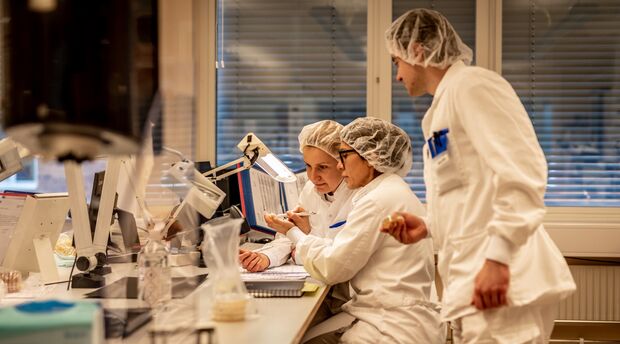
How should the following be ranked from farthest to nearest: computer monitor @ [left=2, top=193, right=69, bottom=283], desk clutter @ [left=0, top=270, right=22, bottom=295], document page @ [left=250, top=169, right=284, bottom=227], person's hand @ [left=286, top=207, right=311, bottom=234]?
document page @ [left=250, top=169, right=284, bottom=227] → person's hand @ [left=286, top=207, right=311, bottom=234] → computer monitor @ [left=2, top=193, right=69, bottom=283] → desk clutter @ [left=0, top=270, right=22, bottom=295]

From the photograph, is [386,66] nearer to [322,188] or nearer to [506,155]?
[322,188]

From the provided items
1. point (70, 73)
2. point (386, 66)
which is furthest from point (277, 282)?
point (386, 66)

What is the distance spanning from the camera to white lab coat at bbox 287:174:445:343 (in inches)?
82.0

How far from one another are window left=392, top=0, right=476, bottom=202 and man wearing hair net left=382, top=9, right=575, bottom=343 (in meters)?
2.43

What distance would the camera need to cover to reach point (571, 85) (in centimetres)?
402

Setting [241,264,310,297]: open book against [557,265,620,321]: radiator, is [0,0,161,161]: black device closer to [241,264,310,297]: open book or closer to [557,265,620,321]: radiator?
[241,264,310,297]: open book

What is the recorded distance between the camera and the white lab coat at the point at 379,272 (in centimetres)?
208

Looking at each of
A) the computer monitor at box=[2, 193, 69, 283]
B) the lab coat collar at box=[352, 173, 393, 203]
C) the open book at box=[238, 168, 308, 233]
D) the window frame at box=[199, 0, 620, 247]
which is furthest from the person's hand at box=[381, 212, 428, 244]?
the window frame at box=[199, 0, 620, 247]

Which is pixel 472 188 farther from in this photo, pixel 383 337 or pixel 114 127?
pixel 114 127

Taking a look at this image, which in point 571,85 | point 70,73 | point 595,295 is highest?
point 571,85

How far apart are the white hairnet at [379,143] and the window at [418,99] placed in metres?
1.81

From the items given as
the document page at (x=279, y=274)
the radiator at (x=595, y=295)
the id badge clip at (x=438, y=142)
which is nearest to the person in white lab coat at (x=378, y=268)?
the document page at (x=279, y=274)

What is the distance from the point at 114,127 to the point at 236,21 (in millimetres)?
3649

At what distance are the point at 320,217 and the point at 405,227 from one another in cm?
93
